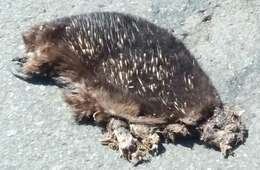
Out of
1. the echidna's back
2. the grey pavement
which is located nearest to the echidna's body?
the echidna's back

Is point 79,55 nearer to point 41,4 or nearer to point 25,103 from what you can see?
point 25,103

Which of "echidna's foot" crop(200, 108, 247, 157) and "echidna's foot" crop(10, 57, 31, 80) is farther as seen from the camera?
"echidna's foot" crop(10, 57, 31, 80)

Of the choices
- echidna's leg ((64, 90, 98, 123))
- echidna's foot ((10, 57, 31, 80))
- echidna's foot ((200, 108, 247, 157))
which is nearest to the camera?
echidna's foot ((200, 108, 247, 157))

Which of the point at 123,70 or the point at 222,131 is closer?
the point at 222,131

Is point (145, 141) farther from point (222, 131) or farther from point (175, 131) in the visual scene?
point (222, 131)

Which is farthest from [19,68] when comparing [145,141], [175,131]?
[175,131]

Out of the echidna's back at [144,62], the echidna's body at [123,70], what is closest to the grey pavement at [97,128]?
the echidna's body at [123,70]

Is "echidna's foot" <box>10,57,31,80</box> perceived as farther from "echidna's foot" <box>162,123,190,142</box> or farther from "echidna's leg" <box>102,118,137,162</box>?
"echidna's foot" <box>162,123,190,142</box>
